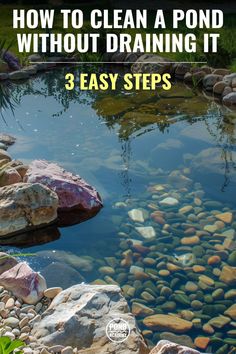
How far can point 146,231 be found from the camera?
4.20m

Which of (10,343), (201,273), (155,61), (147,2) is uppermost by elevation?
(147,2)

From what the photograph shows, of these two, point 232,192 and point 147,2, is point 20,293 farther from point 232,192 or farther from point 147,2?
point 147,2

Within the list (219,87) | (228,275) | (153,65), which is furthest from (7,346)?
(153,65)

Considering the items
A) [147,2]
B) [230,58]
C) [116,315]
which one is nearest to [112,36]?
[230,58]

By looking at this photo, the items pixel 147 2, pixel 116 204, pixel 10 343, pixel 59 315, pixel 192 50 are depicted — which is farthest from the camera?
pixel 147 2

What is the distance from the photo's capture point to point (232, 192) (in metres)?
4.80

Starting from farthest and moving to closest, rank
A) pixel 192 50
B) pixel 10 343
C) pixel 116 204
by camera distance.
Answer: pixel 192 50, pixel 116 204, pixel 10 343

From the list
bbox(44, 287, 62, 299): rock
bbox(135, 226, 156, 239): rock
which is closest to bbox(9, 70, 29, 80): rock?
bbox(135, 226, 156, 239): rock

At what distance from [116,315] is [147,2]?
476 inches

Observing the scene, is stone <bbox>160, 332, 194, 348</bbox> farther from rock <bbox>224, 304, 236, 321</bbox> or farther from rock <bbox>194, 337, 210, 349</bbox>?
rock <bbox>224, 304, 236, 321</bbox>

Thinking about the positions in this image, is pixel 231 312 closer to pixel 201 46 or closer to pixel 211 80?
pixel 211 80

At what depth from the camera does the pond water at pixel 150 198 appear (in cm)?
347

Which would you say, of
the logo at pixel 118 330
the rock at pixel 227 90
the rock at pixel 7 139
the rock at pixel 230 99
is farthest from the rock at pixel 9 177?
the rock at pixel 227 90

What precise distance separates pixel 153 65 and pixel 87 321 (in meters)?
6.00
